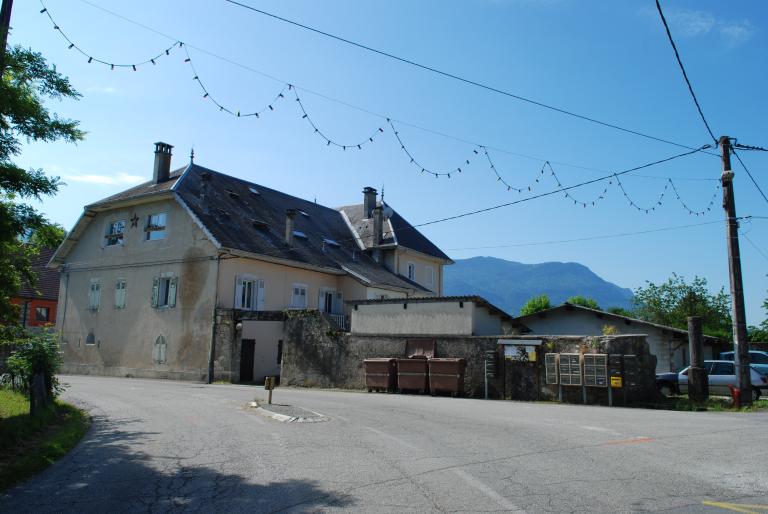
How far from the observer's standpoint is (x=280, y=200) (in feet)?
124

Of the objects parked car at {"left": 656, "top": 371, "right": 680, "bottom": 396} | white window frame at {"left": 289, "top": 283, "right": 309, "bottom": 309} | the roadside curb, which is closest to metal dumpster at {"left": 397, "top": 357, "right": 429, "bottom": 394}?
the roadside curb

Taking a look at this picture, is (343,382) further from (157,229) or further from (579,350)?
(157,229)

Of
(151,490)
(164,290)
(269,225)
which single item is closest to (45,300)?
(164,290)

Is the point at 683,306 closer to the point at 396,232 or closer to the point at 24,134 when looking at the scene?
the point at 396,232

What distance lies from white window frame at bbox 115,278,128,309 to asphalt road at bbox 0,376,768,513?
60.6ft

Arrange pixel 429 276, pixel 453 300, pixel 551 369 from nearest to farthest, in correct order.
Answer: pixel 551 369 < pixel 453 300 < pixel 429 276

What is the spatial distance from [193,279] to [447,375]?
13.4 m

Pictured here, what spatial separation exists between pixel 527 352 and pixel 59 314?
26236mm

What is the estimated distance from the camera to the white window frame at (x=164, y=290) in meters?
28.5

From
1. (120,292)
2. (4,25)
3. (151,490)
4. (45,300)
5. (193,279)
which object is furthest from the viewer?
(45,300)

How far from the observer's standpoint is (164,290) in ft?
95.6

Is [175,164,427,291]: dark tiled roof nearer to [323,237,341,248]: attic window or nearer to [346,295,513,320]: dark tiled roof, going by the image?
[323,237,341,248]: attic window

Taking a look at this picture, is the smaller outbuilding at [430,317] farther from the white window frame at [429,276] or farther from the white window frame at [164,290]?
the white window frame at [429,276]

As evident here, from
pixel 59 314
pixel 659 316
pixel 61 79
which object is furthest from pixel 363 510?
pixel 659 316
